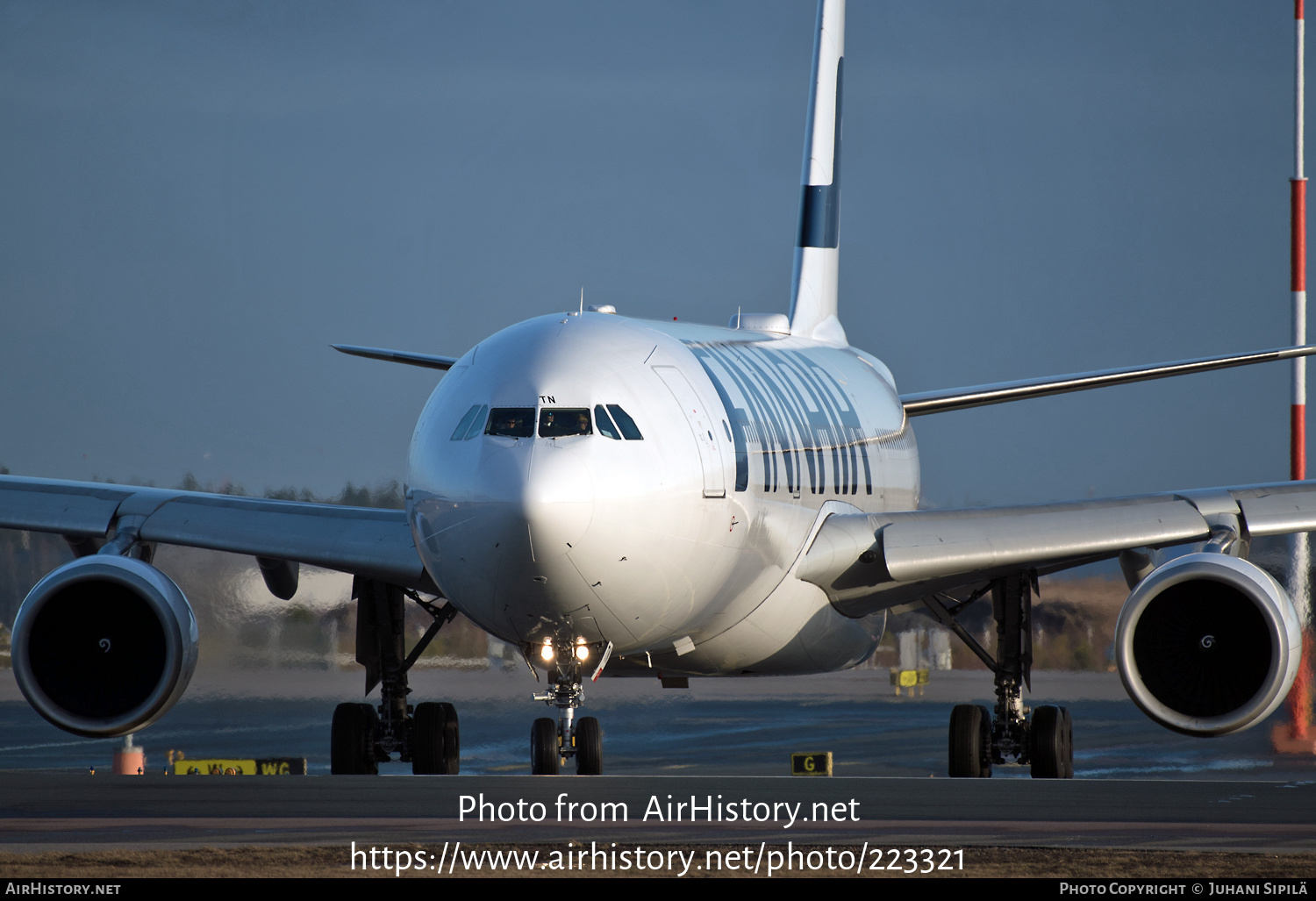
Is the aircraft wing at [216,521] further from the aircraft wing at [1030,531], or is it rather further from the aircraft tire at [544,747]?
the aircraft wing at [1030,531]

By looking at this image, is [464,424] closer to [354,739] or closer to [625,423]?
[625,423]

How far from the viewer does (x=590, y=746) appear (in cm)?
1678

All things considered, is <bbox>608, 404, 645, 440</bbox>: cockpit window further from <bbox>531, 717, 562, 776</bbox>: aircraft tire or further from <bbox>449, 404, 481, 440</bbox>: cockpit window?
<bbox>531, 717, 562, 776</bbox>: aircraft tire

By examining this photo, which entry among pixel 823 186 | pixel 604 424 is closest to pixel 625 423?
pixel 604 424

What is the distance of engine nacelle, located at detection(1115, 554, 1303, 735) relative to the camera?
13320 mm

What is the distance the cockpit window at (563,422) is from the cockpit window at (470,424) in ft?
1.35

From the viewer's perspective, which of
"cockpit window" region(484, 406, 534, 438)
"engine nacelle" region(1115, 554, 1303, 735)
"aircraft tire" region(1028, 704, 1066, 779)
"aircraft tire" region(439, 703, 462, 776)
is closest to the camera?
"cockpit window" region(484, 406, 534, 438)

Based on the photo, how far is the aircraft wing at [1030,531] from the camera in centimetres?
1509

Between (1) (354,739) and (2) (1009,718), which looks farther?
(2) (1009,718)

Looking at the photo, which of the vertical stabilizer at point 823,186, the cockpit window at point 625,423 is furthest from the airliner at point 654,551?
the vertical stabilizer at point 823,186

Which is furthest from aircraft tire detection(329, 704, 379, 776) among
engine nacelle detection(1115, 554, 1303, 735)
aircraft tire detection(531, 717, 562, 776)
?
engine nacelle detection(1115, 554, 1303, 735)

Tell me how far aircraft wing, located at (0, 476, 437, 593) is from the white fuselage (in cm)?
265

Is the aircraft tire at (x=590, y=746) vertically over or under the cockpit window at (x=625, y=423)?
under

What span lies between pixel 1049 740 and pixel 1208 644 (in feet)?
10.8
